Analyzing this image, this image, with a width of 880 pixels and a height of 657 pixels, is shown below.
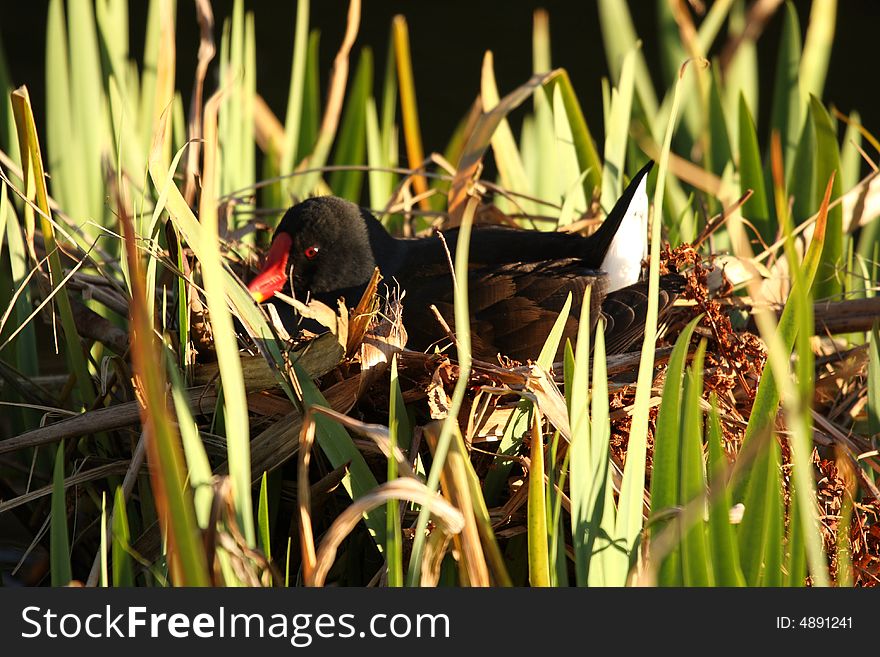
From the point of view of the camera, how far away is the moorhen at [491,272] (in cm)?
116

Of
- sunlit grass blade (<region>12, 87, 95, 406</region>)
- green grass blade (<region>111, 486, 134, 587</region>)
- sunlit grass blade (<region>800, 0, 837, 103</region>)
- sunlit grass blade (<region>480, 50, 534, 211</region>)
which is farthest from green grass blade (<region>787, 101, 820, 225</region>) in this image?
green grass blade (<region>111, 486, 134, 587</region>)

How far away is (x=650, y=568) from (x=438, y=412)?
29 cm

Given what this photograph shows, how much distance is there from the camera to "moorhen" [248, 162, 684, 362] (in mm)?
1164

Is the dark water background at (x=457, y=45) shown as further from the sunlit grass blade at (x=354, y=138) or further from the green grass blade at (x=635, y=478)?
the green grass blade at (x=635, y=478)

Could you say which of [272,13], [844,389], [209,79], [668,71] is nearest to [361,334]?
[844,389]

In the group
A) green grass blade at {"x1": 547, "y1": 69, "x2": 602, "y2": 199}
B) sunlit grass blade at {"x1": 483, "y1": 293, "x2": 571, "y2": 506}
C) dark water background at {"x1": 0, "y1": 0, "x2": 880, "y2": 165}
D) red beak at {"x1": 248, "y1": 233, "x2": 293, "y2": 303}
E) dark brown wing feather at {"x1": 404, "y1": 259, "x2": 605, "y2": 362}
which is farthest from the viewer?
dark water background at {"x1": 0, "y1": 0, "x2": 880, "y2": 165}

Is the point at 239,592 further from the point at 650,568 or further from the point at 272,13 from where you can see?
the point at 272,13

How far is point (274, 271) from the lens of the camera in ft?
4.69

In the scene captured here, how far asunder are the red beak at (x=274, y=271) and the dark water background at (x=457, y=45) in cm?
179

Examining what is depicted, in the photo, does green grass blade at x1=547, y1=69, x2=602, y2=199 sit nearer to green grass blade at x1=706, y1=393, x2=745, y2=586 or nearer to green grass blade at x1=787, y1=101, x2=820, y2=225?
green grass blade at x1=787, y1=101, x2=820, y2=225

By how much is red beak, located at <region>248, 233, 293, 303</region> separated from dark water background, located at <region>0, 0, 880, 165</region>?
1.79 m

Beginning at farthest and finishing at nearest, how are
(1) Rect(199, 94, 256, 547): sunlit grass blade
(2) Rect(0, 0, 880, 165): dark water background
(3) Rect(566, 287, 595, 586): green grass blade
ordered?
1. (2) Rect(0, 0, 880, 165): dark water background
2. (3) Rect(566, 287, 595, 586): green grass blade
3. (1) Rect(199, 94, 256, 547): sunlit grass blade

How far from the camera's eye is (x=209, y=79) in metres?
3.04

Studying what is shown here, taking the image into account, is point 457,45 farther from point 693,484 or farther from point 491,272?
point 693,484
